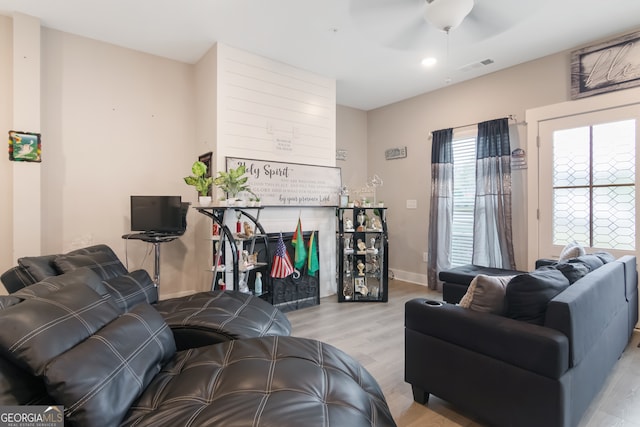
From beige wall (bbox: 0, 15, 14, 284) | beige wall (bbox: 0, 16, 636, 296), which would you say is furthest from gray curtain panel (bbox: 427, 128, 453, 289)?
beige wall (bbox: 0, 15, 14, 284)

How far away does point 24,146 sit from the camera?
9.46ft

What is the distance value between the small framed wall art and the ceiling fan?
3.10 m

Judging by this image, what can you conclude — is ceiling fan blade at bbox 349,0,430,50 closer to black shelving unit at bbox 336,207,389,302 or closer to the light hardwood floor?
black shelving unit at bbox 336,207,389,302

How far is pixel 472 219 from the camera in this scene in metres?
4.26

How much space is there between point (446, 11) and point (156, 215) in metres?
3.24

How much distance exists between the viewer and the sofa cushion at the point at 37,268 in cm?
195

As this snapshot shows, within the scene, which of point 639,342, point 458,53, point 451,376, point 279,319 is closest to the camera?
point 451,376

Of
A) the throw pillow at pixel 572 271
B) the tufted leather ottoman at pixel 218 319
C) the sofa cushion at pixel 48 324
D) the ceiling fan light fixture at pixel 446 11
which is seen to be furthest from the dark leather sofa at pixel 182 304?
the ceiling fan light fixture at pixel 446 11

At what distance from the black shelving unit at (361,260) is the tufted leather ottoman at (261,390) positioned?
2.57 m

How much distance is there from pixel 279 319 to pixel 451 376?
3.38 ft

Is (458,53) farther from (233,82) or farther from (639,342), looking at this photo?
(639,342)

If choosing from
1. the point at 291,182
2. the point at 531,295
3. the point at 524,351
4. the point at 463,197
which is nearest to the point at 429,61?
the point at 463,197

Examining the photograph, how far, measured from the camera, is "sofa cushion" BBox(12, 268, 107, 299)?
51.3 inches

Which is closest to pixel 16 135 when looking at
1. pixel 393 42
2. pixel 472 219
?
pixel 393 42
